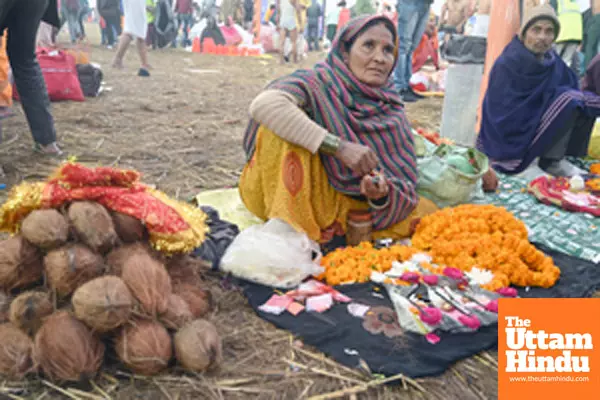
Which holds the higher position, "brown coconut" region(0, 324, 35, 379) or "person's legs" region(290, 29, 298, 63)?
"person's legs" region(290, 29, 298, 63)

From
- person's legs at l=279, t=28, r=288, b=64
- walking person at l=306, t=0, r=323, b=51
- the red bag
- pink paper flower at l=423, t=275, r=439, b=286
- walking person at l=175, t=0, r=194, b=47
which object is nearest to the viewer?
pink paper flower at l=423, t=275, r=439, b=286

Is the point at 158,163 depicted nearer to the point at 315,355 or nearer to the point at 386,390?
the point at 315,355

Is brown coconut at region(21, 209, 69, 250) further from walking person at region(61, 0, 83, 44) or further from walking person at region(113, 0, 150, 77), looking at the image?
walking person at region(61, 0, 83, 44)

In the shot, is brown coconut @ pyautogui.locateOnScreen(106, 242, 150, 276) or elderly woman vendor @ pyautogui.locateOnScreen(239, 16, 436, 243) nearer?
brown coconut @ pyautogui.locateOnScreen(106, 242, 150, 276)

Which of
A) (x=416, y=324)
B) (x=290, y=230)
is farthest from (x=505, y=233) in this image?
(x=290, y=230)

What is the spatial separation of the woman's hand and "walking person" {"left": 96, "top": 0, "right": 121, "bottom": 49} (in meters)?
13.6

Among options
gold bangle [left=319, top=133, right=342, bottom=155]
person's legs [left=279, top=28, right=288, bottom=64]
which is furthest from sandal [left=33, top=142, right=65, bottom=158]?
person's legs [left=279, top=28, right=288, bottom=64]

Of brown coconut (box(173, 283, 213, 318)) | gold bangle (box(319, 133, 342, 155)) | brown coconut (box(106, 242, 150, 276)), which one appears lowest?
brown coconut (box(173, 283, 213, 318))

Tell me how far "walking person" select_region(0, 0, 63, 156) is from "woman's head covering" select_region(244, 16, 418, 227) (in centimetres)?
201

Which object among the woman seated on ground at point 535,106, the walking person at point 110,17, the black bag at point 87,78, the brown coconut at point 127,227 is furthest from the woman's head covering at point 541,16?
the walking person at point 110,17

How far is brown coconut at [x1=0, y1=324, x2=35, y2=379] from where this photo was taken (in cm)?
163

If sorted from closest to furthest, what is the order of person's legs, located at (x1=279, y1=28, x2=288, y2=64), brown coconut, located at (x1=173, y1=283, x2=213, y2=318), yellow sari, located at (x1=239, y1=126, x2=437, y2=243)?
1. brown coconut, located at (x1=173, y1=283, x2=213, y2=318)
2. yellow sari, located at (x1=239, y1=126, x2=437, y2=243)
3. person's legs, located at (x1=279, y1=28, x2=288, y2=64)

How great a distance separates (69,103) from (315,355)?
5.57 m

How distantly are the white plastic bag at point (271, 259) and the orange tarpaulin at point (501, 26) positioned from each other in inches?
137
